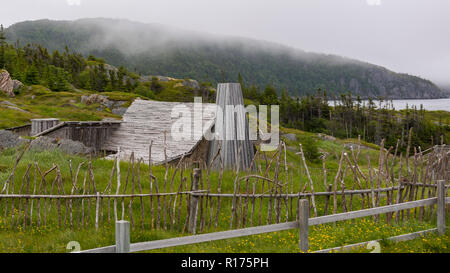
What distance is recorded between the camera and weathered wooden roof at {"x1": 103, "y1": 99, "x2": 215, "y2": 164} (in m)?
14.9

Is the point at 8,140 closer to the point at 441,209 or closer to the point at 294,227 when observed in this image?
the point at 294,227

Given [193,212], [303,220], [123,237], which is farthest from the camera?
[193,212]

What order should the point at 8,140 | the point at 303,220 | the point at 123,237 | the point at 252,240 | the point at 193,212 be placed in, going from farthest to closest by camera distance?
the point at 8,140 < the point at 193,212 < the point at 252,240 < the point at 303,220 < the point at 123,237

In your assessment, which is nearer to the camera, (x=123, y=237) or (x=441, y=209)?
(x=123, y=237)

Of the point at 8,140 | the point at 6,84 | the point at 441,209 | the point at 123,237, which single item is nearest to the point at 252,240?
the point at 123,237

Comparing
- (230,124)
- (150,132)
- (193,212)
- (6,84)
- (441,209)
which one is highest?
(6,84)

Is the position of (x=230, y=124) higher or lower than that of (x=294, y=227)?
higher

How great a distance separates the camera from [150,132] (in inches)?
664

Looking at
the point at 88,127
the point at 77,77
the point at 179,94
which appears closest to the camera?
the point at 88,127

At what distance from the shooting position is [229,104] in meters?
12.2

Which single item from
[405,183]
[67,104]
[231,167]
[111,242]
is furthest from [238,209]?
[67,104]
